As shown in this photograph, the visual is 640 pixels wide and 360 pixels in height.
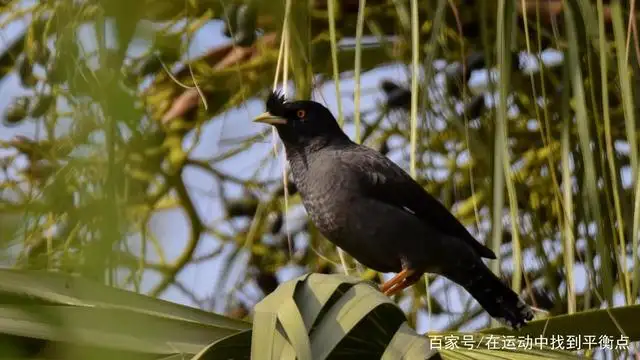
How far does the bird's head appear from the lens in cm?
279

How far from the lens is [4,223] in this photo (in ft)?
1.24

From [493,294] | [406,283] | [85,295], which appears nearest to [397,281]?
[406,283]

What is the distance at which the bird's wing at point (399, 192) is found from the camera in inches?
101

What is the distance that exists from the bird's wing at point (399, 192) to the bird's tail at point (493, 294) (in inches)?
2.3

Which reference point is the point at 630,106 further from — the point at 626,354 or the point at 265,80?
the point at 265,80

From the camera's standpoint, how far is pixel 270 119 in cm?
278

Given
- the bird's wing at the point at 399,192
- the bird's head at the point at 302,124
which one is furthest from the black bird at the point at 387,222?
the bird's head at the point at 302,124

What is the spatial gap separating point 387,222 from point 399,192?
0.10 meters

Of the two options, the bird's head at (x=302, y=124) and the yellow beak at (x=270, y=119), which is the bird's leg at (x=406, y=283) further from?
the yellow beak at (x=270, y=119)

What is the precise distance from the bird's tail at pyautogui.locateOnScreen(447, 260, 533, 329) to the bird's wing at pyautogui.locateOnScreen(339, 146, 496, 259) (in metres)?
0.06

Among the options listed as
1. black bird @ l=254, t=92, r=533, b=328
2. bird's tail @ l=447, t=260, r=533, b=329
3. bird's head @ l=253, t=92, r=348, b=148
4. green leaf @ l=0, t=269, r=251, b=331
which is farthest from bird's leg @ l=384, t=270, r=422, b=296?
green leaf @ l=0, t=269, r=251, b=331

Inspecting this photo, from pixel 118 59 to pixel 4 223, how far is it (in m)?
0.07

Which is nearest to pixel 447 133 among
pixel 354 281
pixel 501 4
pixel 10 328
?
pixel 501 4

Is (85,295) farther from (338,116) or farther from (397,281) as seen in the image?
(397,281)
